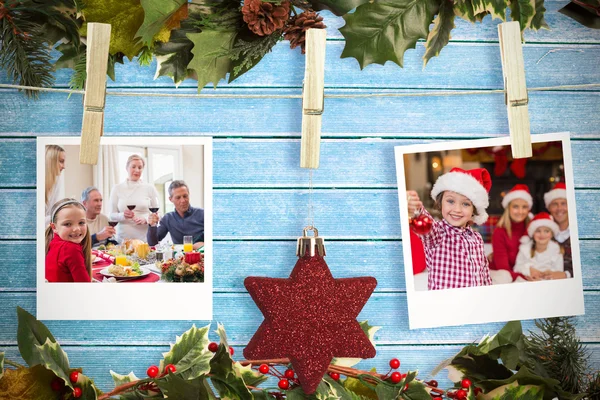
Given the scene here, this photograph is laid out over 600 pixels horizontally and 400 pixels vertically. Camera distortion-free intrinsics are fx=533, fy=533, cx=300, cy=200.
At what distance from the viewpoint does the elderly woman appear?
934 millimetres

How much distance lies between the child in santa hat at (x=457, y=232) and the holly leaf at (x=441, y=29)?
217mm

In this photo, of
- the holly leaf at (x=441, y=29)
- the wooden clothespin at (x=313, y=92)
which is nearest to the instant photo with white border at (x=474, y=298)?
the holly leaf at (x=441, y=29)

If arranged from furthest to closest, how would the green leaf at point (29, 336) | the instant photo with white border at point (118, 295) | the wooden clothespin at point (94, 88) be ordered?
the instant photo with white border at point (118, 295), the green leaf at point (29, 336), the wooden clothespin at point (94, 88)

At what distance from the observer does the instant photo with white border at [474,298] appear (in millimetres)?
942

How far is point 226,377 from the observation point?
750mm

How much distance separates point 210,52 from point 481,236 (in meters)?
0.56

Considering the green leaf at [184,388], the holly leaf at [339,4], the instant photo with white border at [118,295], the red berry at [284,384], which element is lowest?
the red berry at [284,384]

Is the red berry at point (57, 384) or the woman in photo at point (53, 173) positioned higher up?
the woman in photo at point (53, 173)

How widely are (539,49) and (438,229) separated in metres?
0.38

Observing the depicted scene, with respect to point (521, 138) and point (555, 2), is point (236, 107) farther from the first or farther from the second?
point (555, 2)

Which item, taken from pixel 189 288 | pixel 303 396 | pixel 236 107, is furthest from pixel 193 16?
pixel 303 396

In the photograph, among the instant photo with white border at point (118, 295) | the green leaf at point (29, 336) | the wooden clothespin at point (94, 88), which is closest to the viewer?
the wooden clothespin at point (94, 88)

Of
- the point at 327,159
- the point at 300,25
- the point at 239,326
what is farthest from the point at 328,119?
the point at 239,326

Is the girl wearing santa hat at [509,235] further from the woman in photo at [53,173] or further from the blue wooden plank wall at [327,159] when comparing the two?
the woman in photo at [53,173]
